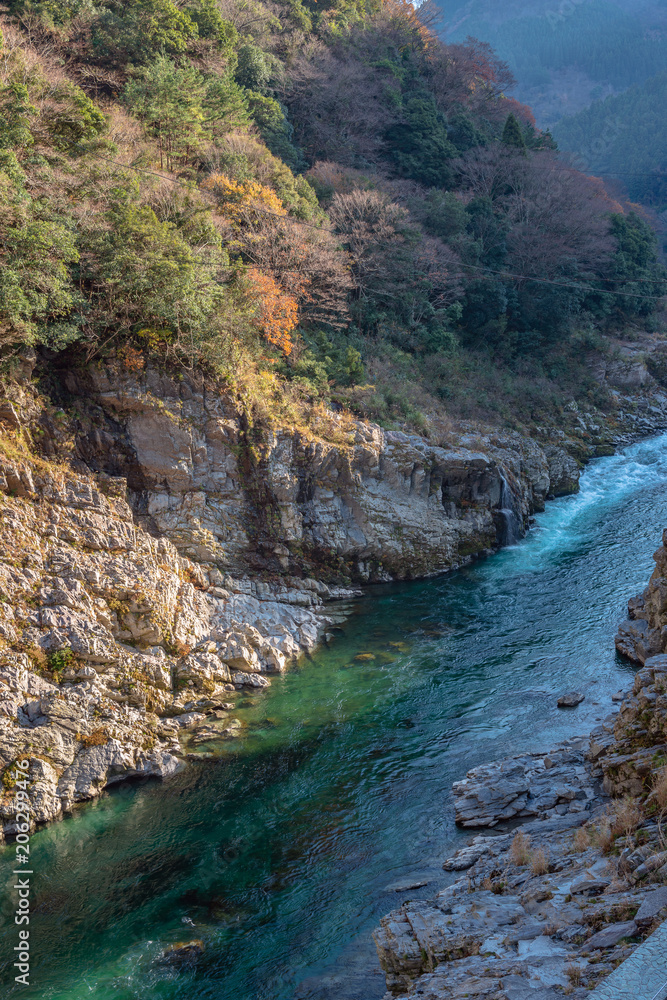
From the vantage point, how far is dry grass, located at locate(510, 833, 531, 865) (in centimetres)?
897

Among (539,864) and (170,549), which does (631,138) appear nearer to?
(170,549)

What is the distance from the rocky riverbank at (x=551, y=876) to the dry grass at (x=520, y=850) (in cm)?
2

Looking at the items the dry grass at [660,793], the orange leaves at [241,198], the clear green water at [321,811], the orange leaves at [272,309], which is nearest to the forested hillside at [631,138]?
the orange leaves at [241,198]

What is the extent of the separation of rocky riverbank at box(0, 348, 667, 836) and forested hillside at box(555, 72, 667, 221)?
57.2 metres

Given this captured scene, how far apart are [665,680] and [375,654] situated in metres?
8.78

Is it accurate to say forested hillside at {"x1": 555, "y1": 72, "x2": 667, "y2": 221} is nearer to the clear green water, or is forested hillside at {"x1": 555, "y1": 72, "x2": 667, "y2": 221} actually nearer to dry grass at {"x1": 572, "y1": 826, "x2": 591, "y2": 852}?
the clear green water

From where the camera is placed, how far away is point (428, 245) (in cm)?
3095

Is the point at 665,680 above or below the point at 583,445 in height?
below

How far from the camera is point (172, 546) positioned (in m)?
17.5

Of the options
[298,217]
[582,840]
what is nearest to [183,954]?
[582,840]

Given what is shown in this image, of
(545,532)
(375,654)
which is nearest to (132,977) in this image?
(375,654)

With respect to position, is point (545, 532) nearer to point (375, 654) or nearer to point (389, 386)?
point (389, 386)

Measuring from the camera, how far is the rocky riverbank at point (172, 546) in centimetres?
1320

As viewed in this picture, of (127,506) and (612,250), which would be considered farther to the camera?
(612,250)
